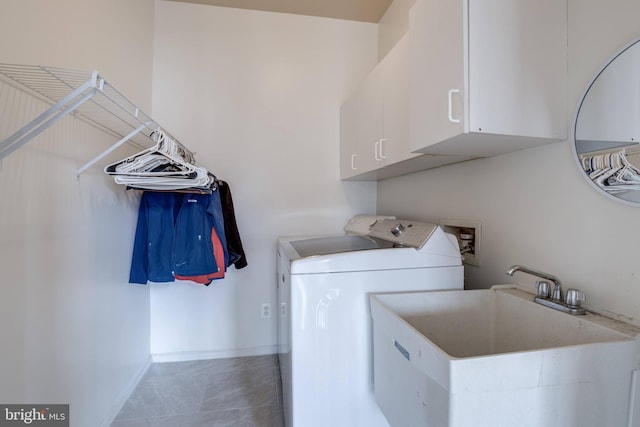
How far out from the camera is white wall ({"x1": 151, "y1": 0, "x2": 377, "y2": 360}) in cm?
239

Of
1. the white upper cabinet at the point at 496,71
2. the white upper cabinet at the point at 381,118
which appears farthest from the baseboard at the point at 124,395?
the white upper cabinet at the point at 496,71

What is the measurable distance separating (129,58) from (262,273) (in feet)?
6.39

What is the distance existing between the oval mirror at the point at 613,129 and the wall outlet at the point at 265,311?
2.33 meters

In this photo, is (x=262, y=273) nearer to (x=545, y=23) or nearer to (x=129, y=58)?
(x=129, y=58)

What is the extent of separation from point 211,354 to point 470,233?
2.34m

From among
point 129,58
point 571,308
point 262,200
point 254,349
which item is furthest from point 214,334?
point 571,308

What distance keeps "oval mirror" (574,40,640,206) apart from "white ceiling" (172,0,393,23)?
6.61 ft

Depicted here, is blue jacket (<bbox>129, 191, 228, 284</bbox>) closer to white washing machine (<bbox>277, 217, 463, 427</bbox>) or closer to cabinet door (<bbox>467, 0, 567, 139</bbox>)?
white washing machine (<bbox>277, 217, 463, 427</bbox>)

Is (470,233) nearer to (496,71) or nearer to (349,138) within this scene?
(496,71)

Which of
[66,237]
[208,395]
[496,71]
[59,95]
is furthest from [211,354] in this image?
[496,71]

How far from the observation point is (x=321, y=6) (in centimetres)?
241

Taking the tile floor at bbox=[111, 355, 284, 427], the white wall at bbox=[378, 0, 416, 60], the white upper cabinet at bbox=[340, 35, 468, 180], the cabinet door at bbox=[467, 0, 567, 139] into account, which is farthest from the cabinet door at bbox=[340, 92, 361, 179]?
the tile floor at bbox=[111, 355, 284, 427]

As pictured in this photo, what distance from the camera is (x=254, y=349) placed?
2.50 m

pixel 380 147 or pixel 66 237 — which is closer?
pixel 66 237
